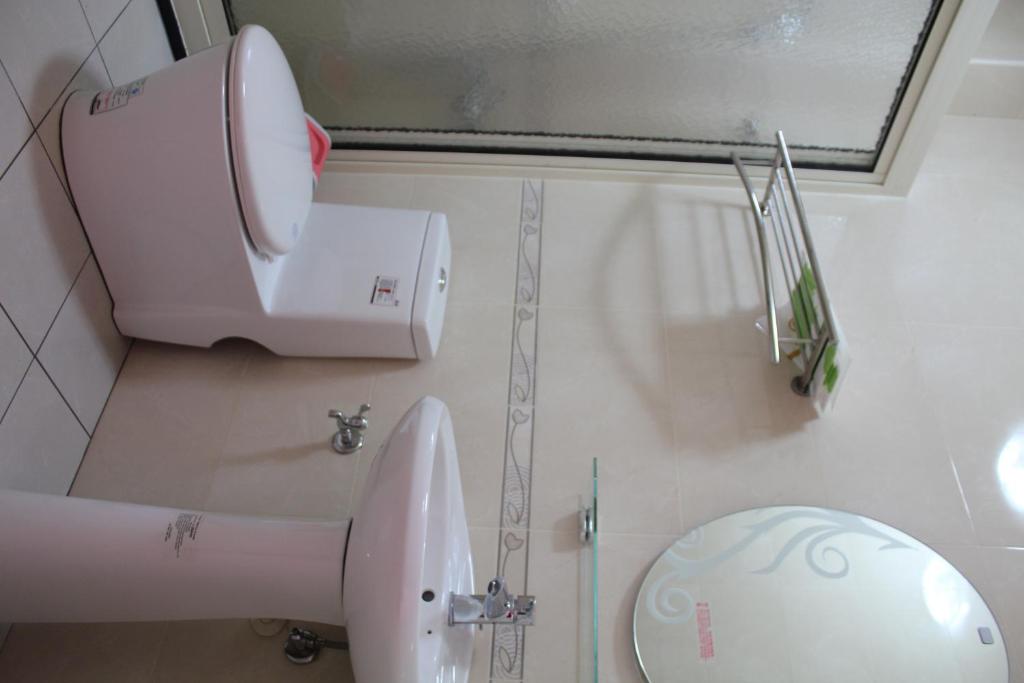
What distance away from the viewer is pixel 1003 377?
167 cm

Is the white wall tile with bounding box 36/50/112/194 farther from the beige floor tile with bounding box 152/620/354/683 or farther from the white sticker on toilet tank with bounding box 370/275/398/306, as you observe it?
the beige floor tile with bounding box 152/620/354/683

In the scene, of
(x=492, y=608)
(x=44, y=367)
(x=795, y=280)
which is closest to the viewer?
(x=492, y=608)

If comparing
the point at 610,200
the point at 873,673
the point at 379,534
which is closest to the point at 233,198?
the point at 379,534

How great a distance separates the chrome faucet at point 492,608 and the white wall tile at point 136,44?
1179 millimetres

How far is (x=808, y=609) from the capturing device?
132 cm

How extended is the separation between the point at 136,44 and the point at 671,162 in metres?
1.17

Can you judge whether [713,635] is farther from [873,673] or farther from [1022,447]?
[1022,447]

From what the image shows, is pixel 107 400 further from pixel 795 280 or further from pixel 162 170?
pixel 795 280

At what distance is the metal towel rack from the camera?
1517 millimetres

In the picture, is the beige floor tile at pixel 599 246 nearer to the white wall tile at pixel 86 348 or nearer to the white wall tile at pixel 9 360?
the white wall tile at pixel 86 348

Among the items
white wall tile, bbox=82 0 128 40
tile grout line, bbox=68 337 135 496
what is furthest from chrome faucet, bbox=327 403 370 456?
white wall tile, bbox=82 0 128 40

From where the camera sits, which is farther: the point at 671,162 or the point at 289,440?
the point at 671,162

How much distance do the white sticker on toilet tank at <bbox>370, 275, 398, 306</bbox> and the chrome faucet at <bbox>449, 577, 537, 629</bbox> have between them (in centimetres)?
66

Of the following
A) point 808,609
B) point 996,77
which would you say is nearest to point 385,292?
point 808,609
